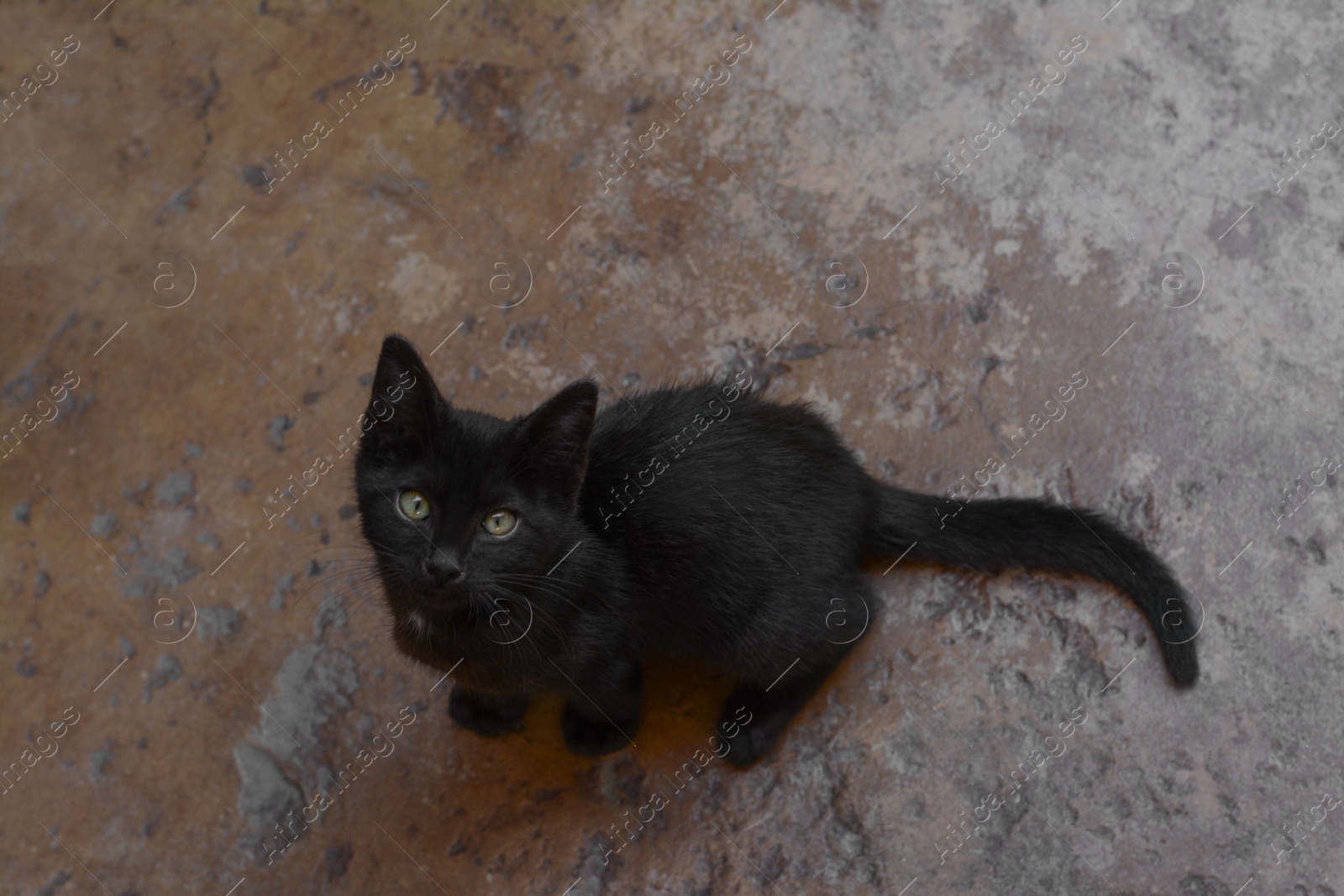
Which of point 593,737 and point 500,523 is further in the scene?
point 593,737

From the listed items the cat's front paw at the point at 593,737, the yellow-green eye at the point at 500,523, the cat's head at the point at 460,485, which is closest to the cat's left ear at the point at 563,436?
the cat's head at the point at 460,485

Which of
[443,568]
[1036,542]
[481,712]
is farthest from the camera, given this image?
[481,712]

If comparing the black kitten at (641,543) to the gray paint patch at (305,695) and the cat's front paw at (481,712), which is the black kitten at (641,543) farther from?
the gray paint patch at (305,695)

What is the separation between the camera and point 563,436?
2.15 metres

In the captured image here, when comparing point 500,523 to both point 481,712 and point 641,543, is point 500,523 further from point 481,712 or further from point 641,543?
point 481,712

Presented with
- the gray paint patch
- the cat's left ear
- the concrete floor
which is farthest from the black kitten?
the gray paint patch

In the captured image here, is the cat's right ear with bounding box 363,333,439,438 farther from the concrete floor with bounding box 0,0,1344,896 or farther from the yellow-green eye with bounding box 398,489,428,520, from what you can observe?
the concrete floor with bounding box 0,0,1344,896

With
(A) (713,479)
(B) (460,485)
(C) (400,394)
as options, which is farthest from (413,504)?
(A) (713,479)

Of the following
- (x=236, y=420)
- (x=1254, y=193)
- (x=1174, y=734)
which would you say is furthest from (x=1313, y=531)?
(x=236, y=420)

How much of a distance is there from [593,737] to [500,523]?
0.74 metres

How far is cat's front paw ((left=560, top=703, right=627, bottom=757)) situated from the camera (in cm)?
261

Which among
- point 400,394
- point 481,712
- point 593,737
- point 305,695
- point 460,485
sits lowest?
point 593,737

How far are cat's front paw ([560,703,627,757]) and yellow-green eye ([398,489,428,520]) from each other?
77cm

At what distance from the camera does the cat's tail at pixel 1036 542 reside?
99.0 inches
